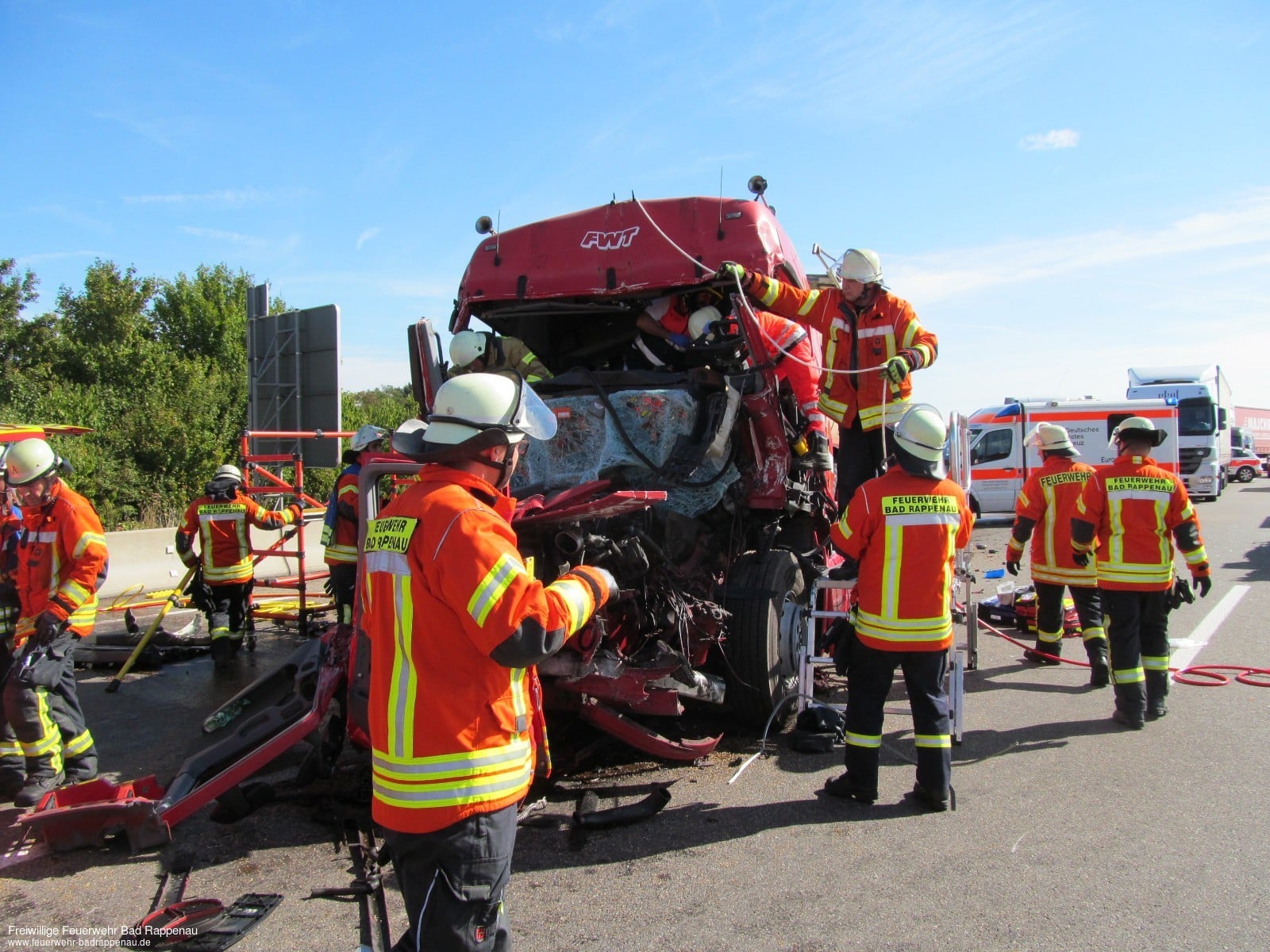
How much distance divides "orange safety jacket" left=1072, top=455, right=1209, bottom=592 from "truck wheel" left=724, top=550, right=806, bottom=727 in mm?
2086

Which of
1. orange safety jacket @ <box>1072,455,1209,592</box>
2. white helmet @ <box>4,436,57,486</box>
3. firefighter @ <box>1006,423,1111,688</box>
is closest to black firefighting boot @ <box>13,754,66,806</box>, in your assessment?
white helmet @ <box>4,436,57,486</box>

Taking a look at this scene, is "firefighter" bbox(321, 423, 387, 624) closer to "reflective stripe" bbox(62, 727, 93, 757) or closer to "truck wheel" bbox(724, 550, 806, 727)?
"reflective stripe" bbox(62, 727, 93, 757)

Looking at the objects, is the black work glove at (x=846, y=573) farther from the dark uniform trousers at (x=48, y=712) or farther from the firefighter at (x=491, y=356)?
the dark uniform trousers at (x=48, y=712)

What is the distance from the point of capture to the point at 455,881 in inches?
81.6

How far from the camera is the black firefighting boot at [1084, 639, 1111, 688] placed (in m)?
6.22

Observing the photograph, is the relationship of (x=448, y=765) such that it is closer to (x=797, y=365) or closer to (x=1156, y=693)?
(x=797, y=365)

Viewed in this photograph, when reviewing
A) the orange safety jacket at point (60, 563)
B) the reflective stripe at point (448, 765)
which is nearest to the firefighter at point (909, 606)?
the reflective stripe at point (448, 765)

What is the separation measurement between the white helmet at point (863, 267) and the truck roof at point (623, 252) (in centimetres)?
53

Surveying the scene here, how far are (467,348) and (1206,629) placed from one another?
6.98 metres

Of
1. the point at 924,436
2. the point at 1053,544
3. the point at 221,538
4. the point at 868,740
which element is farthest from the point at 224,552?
the point at 1053,544

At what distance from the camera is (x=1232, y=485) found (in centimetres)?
3434

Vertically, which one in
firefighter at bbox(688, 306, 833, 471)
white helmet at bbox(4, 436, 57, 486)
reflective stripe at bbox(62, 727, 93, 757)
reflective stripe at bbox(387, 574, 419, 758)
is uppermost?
firefighter at bbox(688, 306, 833, 471)

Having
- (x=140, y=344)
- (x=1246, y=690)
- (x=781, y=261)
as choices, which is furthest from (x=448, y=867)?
(x=140, y=344)

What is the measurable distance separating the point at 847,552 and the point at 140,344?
74.5ft
